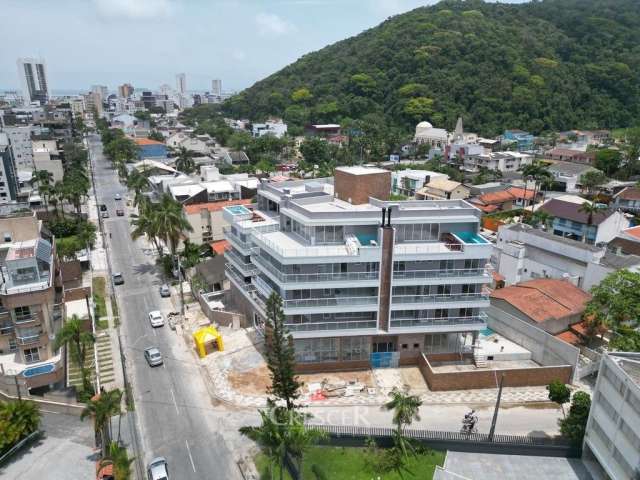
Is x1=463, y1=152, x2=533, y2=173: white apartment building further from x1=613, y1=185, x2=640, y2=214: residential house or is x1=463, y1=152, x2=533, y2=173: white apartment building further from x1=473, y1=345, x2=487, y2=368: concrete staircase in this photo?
x1=473, y1=345, x2=487, y2=368: concrete staircase

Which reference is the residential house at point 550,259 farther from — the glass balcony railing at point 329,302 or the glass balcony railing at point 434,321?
the glass balcony railing at point 329,302

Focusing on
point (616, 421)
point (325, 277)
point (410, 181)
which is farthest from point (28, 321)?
point (410, 181)

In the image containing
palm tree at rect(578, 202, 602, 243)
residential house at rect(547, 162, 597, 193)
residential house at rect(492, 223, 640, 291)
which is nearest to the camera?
residential house at rect(492, 223, 640, 291)

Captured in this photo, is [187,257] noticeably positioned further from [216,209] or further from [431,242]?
[431,242]

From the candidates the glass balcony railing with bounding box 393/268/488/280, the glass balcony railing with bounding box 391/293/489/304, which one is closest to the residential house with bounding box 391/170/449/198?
the glass balcony railing with bounding box 391/293/489/304

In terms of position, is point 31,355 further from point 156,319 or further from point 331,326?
point 331,326

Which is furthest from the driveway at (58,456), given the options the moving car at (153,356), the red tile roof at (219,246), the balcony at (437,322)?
the red tile roof at (219,246)

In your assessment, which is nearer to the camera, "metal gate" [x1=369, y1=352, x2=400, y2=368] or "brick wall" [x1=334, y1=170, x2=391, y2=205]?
"metal gate" [x1=369, y1=352, x2=400, y2=368]

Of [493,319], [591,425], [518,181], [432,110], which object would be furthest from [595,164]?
[591,425]

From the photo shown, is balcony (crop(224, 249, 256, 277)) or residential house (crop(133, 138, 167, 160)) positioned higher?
→ residential house (crop(133, 138, 167, 160))
